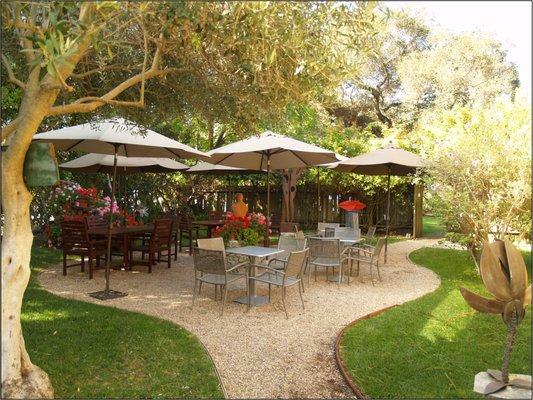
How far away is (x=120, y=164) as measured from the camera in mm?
10758

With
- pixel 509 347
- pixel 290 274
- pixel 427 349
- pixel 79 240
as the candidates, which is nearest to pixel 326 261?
pixel 290 274

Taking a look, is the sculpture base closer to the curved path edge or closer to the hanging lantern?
the curved path edge

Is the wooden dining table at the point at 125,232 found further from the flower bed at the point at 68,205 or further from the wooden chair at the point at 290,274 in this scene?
the wooden chair at the point at 290,274

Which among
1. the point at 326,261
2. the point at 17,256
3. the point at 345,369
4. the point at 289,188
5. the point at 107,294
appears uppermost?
the point at 289,188

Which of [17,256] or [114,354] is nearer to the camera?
[17,256]

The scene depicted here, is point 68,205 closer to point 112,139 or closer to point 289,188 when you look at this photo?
point 112,139

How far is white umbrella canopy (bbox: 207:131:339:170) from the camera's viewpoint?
25.3 ft

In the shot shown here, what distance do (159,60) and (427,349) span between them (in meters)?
3.91

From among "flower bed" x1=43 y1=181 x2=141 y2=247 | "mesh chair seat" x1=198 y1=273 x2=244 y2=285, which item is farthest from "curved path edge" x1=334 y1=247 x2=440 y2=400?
"flower bed" x1=43 y1=181 x2=141 y2=247

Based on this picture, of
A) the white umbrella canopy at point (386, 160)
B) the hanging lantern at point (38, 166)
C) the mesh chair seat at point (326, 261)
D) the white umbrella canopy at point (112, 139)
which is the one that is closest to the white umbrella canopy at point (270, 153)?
the white umbrella canopy at point (112, 139)

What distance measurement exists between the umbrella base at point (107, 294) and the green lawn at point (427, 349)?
3.42m

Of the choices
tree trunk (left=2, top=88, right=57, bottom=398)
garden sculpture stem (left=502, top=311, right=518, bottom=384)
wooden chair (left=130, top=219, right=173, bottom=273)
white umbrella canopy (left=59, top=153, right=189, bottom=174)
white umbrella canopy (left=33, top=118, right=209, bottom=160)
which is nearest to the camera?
tree trunk (left=2, top=88, right=57, bottom=398)

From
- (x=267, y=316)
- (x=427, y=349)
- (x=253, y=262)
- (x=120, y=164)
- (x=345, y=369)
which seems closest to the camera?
(x=345, y=369)

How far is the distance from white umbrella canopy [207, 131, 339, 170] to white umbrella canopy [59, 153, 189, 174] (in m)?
2.28
